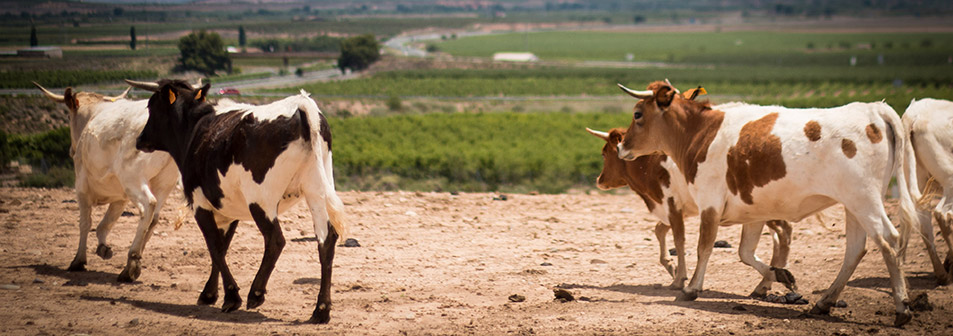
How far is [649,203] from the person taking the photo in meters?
10.8

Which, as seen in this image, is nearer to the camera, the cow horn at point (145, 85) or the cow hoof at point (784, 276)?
the cow hoof at point (784, 276)

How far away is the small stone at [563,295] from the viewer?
29.3 ft

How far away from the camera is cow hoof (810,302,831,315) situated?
26.3 feet

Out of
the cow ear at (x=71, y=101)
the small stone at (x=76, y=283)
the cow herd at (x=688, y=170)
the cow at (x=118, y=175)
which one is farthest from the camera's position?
the cow ear at (x=71, y=101)

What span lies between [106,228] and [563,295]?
581cm

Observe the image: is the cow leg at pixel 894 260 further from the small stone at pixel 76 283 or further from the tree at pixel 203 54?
the tree at pixel 203 54

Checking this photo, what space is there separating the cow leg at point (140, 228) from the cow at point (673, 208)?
220 inches

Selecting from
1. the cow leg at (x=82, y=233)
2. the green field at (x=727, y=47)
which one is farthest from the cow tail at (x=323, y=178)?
the green field at (x=727, y=47)

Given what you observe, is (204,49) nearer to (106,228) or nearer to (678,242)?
(106,228)

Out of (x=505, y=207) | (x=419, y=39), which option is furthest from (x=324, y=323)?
(x=419, y=39)

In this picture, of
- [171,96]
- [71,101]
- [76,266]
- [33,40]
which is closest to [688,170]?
[171,96]

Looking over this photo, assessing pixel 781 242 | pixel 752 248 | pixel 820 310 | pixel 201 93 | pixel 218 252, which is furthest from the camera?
pixel 781 242

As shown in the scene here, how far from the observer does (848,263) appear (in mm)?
8086

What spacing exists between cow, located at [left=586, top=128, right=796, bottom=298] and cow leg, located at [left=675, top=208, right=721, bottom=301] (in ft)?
1.62
